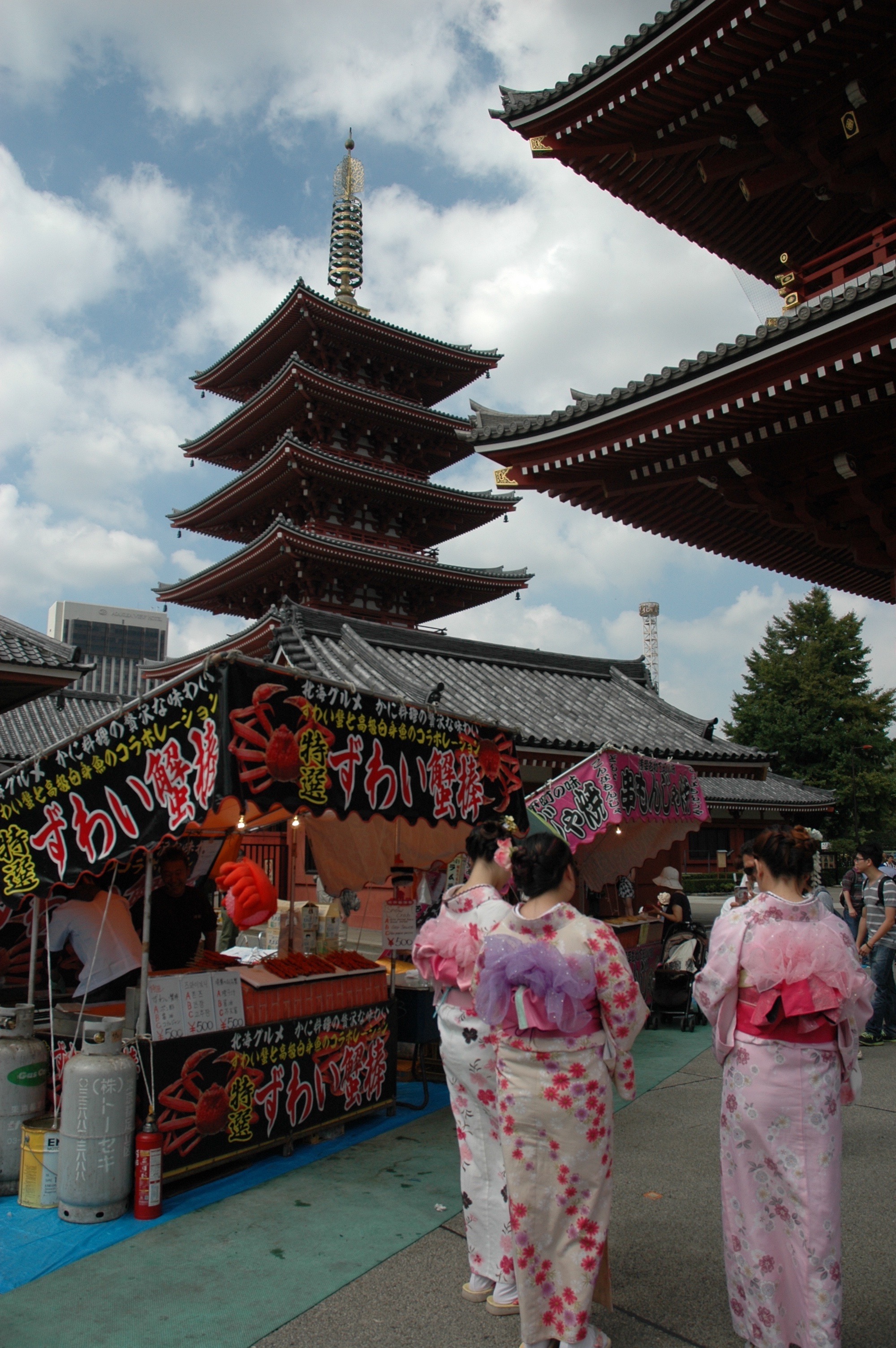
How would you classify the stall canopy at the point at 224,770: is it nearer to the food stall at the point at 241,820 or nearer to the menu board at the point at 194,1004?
the food stall at the point at 241,820

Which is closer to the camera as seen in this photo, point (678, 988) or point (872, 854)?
point (872, 854)

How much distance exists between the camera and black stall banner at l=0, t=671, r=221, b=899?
3.99 meters

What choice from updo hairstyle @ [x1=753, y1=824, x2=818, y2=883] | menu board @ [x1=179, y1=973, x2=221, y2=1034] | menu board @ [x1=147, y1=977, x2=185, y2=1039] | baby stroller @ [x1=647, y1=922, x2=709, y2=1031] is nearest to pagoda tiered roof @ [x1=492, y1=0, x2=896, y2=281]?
updo hairstyle @ [x1=753, y1=824, x2=818, y2=883]

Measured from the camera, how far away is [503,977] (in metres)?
2.95

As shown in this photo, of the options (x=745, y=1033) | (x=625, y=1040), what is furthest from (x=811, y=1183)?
(x=625, y=1040)

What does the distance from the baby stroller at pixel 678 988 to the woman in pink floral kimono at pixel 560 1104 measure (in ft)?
20.3

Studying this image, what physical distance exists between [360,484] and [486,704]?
478 inches

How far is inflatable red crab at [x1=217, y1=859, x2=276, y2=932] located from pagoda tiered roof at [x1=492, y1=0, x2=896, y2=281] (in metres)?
6.77

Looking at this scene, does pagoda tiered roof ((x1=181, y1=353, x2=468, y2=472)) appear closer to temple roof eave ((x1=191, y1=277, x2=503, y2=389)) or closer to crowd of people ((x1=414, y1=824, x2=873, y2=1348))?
temple roof eave ((x1=191, y1=277, x2=503, y2=389))

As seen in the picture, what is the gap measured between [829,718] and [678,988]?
24.1 meters

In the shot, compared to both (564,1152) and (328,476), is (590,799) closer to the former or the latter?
(564,1152)

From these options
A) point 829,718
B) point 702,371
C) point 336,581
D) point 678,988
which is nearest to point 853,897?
point 678,988

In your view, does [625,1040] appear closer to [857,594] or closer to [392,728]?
[392,728]

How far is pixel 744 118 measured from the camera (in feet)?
24.7
